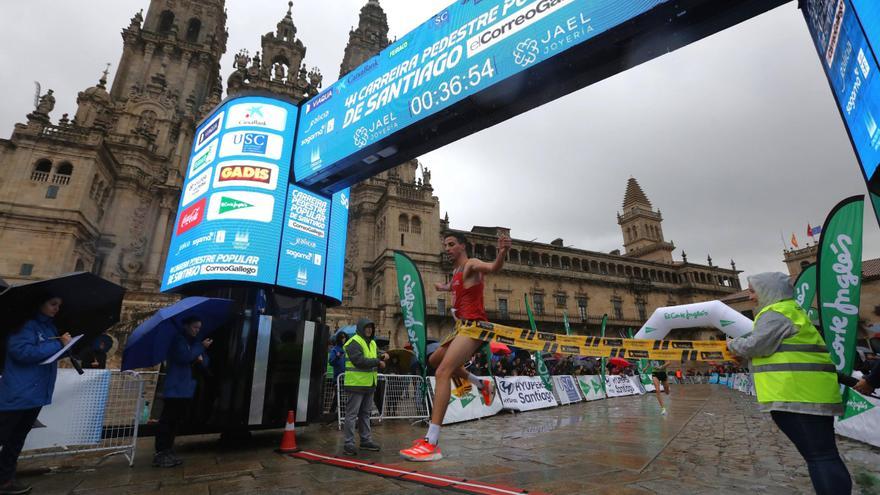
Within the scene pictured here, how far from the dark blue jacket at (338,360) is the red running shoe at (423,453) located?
196 inches

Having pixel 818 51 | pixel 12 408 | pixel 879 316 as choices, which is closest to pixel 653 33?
pixel 818 51

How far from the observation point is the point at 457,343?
4137 mm

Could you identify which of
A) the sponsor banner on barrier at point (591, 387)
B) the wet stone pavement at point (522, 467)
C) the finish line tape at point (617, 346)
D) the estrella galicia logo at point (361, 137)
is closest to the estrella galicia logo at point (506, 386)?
the wet stone pavement at point (522, 467)

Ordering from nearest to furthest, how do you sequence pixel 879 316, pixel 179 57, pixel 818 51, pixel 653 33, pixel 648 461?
pixel 648 461
pixel 653 33
pixel 818 51
pixel 879 316
pixel 179 57

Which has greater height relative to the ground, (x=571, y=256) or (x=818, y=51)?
(x=571, y=256)

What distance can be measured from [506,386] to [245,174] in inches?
344

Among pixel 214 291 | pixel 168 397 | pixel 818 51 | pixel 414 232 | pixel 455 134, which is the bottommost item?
pixel 168 397

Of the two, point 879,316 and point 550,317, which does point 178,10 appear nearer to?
point 550,317

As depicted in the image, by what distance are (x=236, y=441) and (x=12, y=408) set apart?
2911 mm

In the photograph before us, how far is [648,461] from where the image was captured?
13.1 ft

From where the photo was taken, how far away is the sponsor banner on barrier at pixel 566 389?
1390 centimetres

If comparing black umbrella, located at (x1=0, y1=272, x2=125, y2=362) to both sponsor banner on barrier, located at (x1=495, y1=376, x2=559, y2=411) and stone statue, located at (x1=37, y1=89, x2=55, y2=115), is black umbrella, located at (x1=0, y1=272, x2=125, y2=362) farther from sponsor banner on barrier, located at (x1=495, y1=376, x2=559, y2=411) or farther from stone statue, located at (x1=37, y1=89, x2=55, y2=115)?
stone statue, located at (x1=37, y1=89, x2=55, y2=115)

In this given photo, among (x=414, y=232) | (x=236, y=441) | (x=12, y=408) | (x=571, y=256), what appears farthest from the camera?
(x=571, y=256)

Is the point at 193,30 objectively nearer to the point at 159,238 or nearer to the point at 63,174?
the point at 63,174
